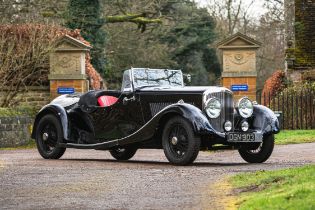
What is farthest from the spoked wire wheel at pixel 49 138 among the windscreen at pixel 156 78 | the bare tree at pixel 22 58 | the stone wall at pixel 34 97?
the stone wall at pixel 34 97

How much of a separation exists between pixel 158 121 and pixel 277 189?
5.31 meters

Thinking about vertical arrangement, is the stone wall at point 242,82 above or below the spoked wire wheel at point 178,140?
above

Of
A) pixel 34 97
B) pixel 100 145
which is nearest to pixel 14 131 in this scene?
pixel 34 97

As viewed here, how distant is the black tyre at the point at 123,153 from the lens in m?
16.7

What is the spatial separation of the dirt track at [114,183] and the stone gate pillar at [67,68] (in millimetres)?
8913

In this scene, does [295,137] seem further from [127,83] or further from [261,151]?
[127,83]

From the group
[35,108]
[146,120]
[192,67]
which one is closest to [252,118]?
[146,120]

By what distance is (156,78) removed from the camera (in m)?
16.0

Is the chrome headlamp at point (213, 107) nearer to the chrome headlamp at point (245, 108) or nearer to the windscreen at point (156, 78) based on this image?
the chrome headlamp at point (245, 108)

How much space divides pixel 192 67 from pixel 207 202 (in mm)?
42360

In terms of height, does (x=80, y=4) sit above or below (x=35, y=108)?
above

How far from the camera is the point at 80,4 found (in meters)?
32.6

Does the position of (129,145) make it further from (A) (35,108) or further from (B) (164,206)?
(A) (35,108)

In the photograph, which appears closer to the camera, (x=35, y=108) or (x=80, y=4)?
(x=35, y=108)
